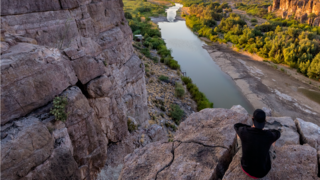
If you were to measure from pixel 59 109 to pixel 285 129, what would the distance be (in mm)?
6527

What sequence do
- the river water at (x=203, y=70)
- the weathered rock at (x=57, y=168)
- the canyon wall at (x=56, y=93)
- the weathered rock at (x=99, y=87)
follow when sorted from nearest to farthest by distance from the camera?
the canyon wall at (x=56, y=93) → the weathered rock at (x=57, y=168) → the weathered rock at (x=99, y=87) → the river water at (x=203, y=70)

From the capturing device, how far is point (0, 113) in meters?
4.78

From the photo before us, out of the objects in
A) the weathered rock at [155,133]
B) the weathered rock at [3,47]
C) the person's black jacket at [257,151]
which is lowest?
the weathered rock at [155,133]

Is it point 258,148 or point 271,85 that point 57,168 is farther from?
point 271,85

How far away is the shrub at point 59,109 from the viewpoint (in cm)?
554

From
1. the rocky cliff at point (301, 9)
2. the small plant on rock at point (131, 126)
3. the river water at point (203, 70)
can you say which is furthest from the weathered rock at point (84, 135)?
the rocky cliff at point (301, 9)

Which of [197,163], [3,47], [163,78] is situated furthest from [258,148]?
[163,78]

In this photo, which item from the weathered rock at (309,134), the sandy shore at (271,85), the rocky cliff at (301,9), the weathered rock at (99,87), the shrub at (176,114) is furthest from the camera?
the rocky cliff at (301,9)

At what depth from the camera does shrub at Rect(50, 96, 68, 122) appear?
554 centimetres

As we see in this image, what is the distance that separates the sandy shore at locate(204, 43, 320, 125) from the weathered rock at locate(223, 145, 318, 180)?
1700 cm

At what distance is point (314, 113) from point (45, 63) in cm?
2332

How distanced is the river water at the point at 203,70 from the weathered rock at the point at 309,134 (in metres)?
14.8

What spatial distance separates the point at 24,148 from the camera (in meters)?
4.74

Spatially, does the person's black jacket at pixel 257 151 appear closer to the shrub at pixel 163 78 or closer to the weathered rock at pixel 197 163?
the weathered rock at pixel 197 163
